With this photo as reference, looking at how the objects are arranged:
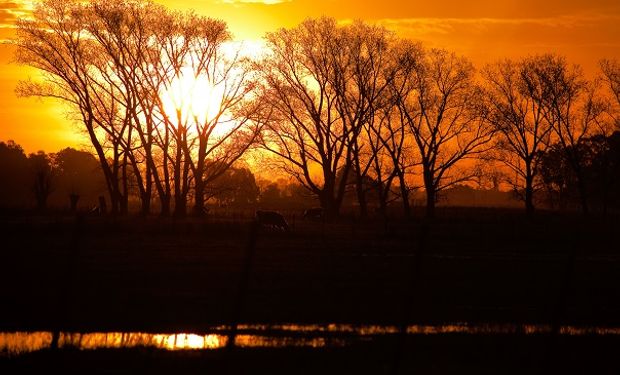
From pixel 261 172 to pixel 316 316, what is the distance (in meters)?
56.1

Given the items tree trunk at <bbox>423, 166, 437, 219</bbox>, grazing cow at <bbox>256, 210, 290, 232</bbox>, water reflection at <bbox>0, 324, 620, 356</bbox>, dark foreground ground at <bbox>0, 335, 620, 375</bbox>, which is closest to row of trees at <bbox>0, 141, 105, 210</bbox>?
tree trunk at <bbox>423, 166, 437, 219</bbox>

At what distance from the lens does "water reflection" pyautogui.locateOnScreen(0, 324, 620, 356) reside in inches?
570

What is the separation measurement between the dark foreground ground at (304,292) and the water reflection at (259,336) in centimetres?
66

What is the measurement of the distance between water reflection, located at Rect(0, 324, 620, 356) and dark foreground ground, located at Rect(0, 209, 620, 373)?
0.66m

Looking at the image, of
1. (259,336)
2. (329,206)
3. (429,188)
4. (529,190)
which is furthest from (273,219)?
(259,336)

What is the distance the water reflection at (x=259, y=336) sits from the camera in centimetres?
1448

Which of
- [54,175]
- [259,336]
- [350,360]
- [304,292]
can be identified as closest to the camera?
[350,360]

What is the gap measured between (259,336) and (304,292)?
796 centimetres

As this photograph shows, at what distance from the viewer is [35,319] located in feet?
58.7

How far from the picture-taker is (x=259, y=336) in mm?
16344

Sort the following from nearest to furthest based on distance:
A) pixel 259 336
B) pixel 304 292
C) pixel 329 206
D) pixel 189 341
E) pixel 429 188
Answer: pixel 189 341 → pixel 259 336 → pixel 304 292 → pixel 329 206 → pixel 429 188

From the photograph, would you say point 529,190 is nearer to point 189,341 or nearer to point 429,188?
point 429,188

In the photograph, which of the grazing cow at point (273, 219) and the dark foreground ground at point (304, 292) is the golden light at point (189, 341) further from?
the grazing cow at point (273, 219)

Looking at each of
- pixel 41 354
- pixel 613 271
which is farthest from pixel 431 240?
pixel 41 354
